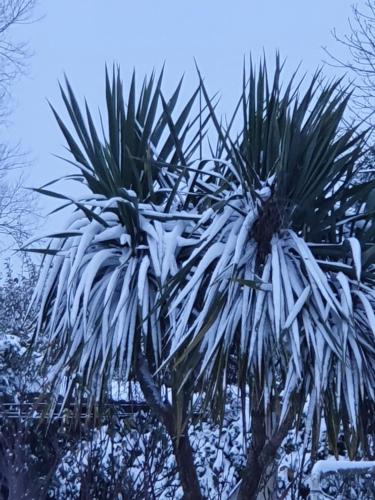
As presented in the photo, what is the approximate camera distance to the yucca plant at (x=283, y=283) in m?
4.00

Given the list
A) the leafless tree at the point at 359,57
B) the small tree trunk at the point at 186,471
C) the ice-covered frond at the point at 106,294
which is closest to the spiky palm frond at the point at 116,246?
the ice-covered frond at the point at 106,294

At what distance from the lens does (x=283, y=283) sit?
13.6 ft

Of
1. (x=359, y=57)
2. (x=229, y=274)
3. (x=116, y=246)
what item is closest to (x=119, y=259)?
(x=116, y=246)

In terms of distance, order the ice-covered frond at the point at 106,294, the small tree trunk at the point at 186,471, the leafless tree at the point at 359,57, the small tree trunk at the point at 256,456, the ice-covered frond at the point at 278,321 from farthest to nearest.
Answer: the leafless tree at the point at 359,57 < the small tree trunk at the point at 186,471 < the small tree trunk at the point at 256,456 < the ice-covered frond at the point at 106,294 < the ice-covered frond at the point at 278,321

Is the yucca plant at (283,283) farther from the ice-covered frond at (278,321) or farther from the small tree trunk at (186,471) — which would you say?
the small tree trunk at (186,471)

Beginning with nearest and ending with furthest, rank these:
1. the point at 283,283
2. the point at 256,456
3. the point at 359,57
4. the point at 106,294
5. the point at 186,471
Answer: the point at 283,283 < the point at 106,294 < the point at 256,456 < the point at 186,471 < the point at 359,57

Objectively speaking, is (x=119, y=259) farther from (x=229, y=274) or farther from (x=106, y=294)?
(x=229, y=274)

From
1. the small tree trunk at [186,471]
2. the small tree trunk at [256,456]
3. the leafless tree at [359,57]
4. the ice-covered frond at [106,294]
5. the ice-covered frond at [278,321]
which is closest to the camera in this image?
the ice-covered frond at [278,321]

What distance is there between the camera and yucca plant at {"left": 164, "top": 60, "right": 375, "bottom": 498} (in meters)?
4.00

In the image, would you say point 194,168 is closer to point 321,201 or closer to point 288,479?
point 321,201

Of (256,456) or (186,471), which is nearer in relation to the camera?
(256,456)

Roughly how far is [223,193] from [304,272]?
706mm

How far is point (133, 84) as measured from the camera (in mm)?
5281

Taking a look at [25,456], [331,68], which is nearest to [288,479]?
[25,456]
